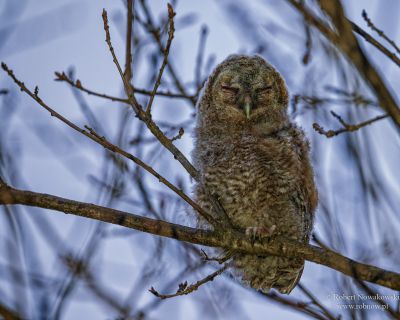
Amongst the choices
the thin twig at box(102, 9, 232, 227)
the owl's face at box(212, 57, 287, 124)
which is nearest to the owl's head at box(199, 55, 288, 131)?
the owl's face at box(212, 57, 287, 124)

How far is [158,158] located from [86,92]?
3.51 feet

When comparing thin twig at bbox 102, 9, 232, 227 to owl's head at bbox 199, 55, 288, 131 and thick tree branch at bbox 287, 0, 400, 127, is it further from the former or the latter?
thick tree branch at bbox 287, 0, 400, 127

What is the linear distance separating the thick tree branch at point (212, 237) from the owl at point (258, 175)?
11cm

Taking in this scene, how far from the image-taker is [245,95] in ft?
16.7

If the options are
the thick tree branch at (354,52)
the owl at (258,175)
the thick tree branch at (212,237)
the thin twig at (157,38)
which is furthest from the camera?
A: the thin twig at (157,38)

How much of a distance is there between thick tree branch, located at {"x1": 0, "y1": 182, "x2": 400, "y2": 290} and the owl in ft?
0.36

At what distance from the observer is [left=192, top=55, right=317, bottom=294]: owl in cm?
421

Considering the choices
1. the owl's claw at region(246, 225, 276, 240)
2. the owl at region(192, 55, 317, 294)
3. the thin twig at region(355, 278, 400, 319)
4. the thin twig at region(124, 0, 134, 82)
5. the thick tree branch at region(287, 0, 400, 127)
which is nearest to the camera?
the thick tree branch at region(287, 0, 400, 127)

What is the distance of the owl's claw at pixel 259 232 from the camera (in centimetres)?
386

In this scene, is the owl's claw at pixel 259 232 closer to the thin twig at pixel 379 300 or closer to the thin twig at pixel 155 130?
the thin twig at pixel 155 130

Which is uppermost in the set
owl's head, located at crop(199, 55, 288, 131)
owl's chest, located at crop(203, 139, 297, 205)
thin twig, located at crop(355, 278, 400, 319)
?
owl's head, located at crop(199, 55, 288, 131)

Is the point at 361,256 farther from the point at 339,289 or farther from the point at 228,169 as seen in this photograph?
the point at 228,169

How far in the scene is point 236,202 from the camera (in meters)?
4.21

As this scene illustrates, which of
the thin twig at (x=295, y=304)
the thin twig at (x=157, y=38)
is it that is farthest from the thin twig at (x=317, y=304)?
the thin twig at (x=157, y=38)
